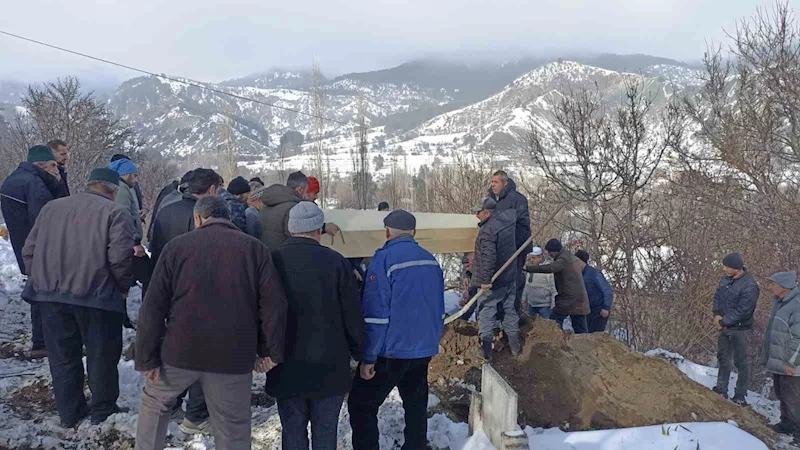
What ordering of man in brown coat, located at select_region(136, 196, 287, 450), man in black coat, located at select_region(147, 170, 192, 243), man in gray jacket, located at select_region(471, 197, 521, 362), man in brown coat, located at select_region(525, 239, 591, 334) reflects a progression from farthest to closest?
man in brown coat, located at select_region(525, 239, 591, 334), man in gray jacket, located at select_region(471, 197, 521, 362), man in black coat, located at select_region(147, 170, 192, 243), man in brown coat, located at select_region(136, 196, 287, 450)

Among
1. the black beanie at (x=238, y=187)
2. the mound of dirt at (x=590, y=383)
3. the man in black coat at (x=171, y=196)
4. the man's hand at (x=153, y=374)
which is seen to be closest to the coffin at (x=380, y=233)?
the black beanie at (x=238, y=187)

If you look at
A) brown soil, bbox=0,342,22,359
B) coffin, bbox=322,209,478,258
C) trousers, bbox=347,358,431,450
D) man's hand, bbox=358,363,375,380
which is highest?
coffin, bbox=322,209,478,258

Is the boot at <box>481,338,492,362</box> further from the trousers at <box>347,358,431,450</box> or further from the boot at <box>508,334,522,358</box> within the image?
the trousers at <box>347,358,431,450</box>

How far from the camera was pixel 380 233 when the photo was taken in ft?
19.7

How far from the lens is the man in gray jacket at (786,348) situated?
5.79 metres

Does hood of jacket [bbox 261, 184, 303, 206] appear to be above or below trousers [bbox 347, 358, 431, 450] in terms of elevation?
above

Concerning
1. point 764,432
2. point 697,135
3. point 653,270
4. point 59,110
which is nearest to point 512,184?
point 764,432

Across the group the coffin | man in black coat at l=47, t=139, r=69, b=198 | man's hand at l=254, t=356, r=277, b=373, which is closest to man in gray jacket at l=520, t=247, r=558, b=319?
the coffin

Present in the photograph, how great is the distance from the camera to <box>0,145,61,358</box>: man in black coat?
5090 mm

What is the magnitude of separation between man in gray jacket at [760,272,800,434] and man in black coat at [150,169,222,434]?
5762 mm

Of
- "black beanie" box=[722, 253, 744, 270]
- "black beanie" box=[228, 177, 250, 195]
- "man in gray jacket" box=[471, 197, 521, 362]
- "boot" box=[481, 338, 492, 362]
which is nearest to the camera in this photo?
"black beanie" box=[228, 177, 250, 195]

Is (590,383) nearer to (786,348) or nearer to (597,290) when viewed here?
(786,348)

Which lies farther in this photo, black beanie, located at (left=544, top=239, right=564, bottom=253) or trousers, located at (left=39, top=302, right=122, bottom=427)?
black beanie, located at (left=544, top=239, right=564, bottom=253)

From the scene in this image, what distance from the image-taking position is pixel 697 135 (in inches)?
709
